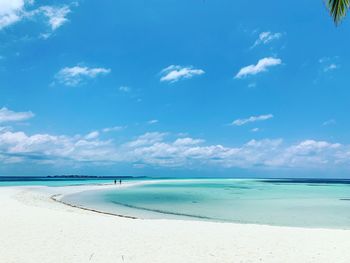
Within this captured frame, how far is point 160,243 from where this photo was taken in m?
10.1

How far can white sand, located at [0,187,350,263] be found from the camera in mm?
8531

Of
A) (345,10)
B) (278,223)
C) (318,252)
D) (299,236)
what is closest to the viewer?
(345,10)

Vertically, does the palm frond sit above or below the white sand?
above

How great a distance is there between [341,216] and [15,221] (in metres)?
17.5

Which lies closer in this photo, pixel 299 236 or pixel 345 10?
pixel 345 10

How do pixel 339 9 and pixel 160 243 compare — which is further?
pixel 160 243

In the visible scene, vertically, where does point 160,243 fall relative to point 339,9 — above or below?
below

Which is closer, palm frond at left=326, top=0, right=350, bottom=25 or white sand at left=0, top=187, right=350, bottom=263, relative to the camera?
palm frond at left=326, top=0, right=350, bottom=25

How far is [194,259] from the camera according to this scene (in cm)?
842

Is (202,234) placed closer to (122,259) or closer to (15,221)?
(122,259)

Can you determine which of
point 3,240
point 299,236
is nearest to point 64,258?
point 3,240

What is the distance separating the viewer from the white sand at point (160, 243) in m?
8.53

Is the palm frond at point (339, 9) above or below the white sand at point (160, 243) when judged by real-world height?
above

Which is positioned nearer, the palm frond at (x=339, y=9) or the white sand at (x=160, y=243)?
the palm frond at (x=339, y=9)
